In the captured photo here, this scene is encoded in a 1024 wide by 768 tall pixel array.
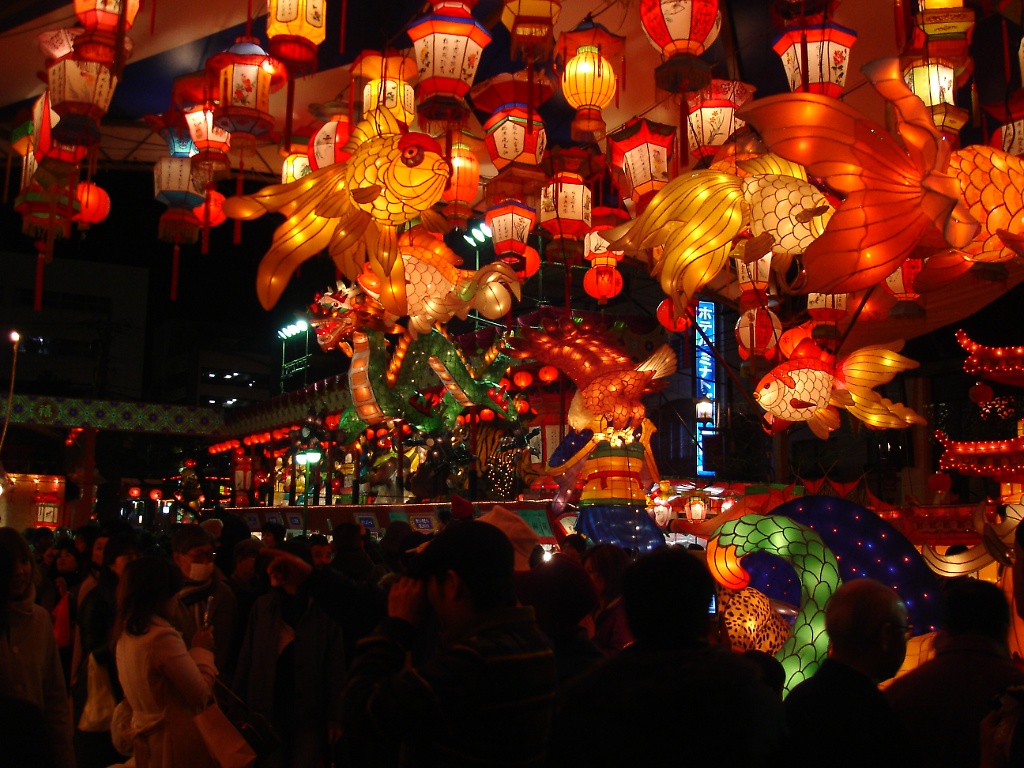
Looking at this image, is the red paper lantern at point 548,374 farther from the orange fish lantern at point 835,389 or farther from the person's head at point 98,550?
the person's head at point 98,550

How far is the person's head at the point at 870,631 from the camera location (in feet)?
6.34

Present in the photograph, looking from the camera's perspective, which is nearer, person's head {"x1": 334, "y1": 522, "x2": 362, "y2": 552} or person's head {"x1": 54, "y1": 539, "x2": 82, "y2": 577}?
person's head {"x1": 334, "y1": 522, "x2": 362, "y2": 552}

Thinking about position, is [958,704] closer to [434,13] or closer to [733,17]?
[434,13]

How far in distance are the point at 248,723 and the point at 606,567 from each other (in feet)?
4.36

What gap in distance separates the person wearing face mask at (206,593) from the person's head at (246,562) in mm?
381

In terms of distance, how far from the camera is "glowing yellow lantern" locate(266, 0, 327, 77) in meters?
4.66

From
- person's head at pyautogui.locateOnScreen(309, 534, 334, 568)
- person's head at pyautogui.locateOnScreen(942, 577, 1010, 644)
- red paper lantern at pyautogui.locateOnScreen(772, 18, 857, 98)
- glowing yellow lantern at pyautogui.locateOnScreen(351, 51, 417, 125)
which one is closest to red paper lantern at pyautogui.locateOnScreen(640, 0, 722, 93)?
red paper lantern at pyautogui.locateOnScreen(772, 18, 857, 98)

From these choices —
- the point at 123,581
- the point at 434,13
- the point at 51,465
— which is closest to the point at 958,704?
the point at 123,581

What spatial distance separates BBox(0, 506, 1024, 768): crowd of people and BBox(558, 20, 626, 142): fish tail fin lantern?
3.37 meters

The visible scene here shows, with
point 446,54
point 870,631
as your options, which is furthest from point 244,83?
point 870,631

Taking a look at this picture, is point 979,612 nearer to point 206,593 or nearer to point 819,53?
point 206,593

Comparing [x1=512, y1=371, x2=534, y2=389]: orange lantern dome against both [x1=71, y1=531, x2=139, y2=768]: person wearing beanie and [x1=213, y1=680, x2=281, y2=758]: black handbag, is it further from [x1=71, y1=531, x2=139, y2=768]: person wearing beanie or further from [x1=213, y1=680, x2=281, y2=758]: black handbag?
[x1=213, y1=680, x2=281, y2=758]: black handbag

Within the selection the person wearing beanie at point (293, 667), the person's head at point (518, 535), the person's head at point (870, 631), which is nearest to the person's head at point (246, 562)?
the person wearing beanie at point (293, 667)

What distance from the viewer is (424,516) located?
12.2 m
